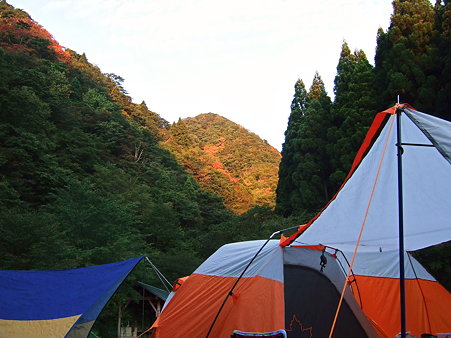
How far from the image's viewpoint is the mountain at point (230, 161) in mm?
27719

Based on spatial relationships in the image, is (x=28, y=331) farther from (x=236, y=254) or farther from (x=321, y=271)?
(x=321, y=271)

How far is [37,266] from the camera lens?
281 inches

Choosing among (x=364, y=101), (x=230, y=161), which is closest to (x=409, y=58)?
(x=364, y=101)

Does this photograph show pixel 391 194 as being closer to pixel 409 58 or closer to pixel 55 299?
pixel 55 299

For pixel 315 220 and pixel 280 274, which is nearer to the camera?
pixel 315 220

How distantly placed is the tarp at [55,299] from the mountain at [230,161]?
20.3 m

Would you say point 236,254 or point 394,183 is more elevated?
point 394,183

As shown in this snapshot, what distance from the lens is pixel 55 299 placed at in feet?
12.8

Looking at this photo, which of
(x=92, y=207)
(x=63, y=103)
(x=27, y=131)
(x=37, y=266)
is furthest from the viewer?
(x=63, y=103)

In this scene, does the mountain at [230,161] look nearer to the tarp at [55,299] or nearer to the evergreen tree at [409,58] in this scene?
the evergreen tree at [409,58]

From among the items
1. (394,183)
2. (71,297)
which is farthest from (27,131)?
(394,183)

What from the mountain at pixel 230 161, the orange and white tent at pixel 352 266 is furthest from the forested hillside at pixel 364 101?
the mountain at pixel 230 161

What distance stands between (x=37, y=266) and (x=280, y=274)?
502cm

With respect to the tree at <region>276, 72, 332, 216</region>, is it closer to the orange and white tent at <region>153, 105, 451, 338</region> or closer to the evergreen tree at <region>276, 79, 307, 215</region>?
the evergreen tree at <region>276, 79, 307, 215</region>
